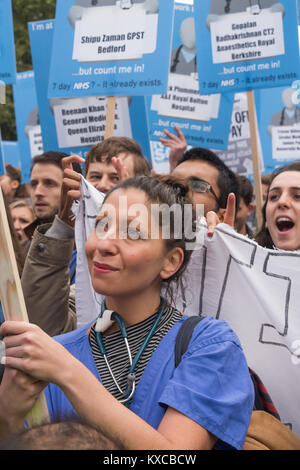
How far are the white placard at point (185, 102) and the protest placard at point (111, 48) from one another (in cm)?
153

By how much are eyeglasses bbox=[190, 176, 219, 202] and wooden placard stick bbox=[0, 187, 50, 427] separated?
1.64 meters

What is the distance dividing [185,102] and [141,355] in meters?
4.55

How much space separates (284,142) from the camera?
7.23 metres

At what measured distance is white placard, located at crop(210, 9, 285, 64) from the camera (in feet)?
16.1

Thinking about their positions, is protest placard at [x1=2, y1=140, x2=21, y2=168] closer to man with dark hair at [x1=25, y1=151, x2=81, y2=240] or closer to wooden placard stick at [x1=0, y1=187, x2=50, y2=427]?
man with dark hair at [x1=25, y1=151, x2=81, y2=240]

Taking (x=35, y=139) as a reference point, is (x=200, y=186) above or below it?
above

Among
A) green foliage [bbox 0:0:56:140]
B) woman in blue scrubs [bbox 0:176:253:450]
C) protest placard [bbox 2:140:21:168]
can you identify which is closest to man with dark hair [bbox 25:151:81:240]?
woman in blue scrubs [bbox 0:176:253:450]

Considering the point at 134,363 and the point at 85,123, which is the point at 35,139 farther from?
the point at 134,363

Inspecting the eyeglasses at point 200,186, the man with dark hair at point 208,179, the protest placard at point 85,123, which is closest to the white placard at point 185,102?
the protest placard at point 85,123

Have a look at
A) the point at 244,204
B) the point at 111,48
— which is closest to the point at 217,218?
the point at 244,204

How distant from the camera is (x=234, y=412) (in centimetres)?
167

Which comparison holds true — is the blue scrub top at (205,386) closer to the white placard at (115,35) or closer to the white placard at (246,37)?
the white placard at (115,35)

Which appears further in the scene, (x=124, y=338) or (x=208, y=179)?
(x=208, y=179)
